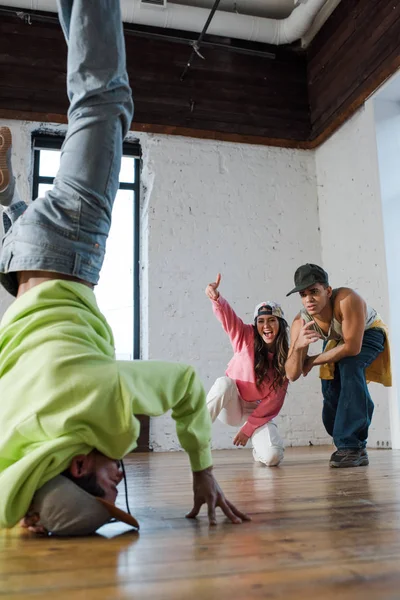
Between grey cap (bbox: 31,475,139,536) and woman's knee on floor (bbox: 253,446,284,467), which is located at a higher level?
grey cap (bbox: 31,475,139,536)

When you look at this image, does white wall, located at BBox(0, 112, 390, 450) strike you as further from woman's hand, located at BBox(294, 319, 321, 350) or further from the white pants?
woman's hand, located at BBox(294, 319, 321, 350)

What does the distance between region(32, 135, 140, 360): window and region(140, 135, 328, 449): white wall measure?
16 centimetres

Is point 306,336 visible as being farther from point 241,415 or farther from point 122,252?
point 122,252

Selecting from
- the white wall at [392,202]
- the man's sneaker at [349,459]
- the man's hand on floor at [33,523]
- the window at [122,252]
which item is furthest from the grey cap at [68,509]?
the window at [122,252]

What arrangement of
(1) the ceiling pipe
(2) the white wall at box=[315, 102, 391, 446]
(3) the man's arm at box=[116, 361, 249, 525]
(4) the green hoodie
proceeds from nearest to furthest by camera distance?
(4) the green hoodie < (3) the man's arm at box=[116, 361, 249, 525] < (2) the white wall at box=[315, 102, 391, 446] < (1) the ceiling pipe

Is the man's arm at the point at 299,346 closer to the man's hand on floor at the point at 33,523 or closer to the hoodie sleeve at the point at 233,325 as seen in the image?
the hoodie sleeve at the point at 233,325

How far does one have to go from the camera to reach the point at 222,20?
5.61m

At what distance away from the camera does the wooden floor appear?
841 millimetres

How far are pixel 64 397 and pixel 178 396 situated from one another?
10.7 inches

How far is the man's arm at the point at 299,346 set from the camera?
10.2 feet

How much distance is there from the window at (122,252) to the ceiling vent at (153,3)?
1.22m

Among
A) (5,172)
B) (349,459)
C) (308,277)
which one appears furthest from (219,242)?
(5,172)

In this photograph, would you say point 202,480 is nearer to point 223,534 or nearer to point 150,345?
point 223,534

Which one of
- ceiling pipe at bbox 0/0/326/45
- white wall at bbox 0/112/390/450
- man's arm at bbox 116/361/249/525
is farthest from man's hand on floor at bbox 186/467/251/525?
ceiling pipe at bbox 0/0/326/45
